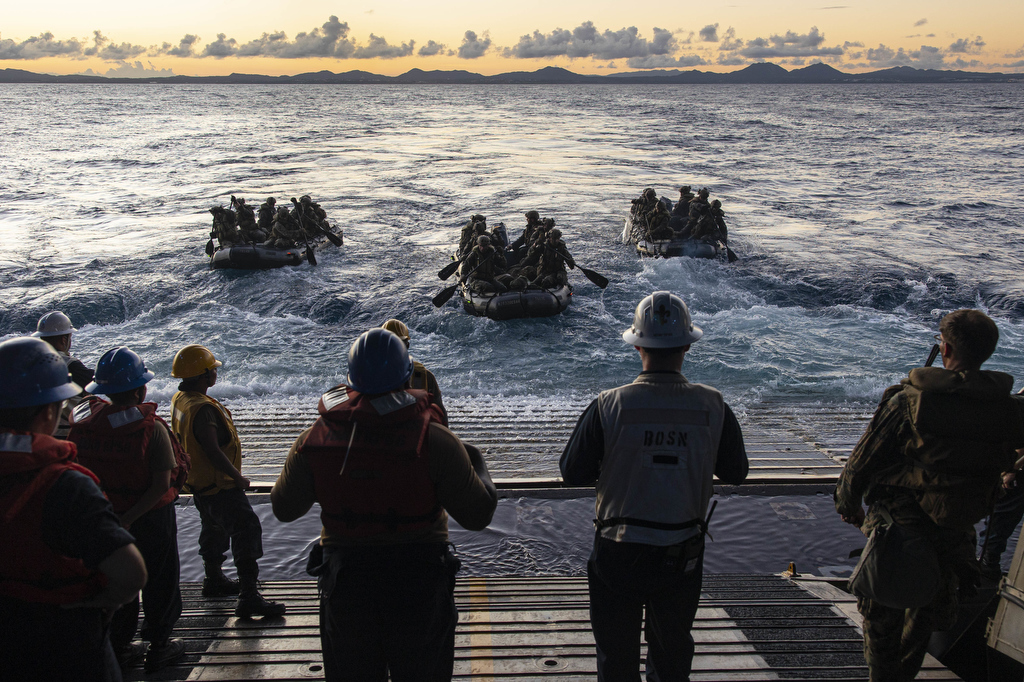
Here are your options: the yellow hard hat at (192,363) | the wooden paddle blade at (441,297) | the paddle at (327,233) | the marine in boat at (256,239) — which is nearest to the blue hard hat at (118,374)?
the yellow hard hat at (192,363)

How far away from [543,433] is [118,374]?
5955mm

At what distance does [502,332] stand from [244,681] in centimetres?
1230

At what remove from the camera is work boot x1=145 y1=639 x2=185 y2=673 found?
11.1 feet

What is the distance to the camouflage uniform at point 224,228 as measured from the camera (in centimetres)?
2027

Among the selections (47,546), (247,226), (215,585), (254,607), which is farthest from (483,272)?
(47,546)

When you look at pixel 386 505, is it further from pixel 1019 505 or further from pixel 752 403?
pixel 752 403

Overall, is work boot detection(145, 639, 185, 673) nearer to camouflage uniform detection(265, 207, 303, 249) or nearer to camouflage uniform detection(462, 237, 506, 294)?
camouflage uniform detection(462, 237, 506, 294)

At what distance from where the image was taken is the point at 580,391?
11953 millimetres

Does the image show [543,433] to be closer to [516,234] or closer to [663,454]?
[663,454]

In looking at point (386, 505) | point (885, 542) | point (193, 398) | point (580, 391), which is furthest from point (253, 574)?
point (580, 391)

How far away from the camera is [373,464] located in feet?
7.88

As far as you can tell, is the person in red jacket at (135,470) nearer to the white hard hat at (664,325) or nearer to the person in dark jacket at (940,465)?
the white hard hat at (664,325)

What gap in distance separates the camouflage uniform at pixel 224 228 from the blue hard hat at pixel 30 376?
1936 cm

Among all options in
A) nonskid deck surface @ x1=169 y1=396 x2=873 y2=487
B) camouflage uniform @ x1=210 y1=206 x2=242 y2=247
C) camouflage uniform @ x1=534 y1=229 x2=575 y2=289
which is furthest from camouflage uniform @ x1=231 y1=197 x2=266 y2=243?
nonskid deck surface @ x1=169 y1=396 x2=873 y2=487
